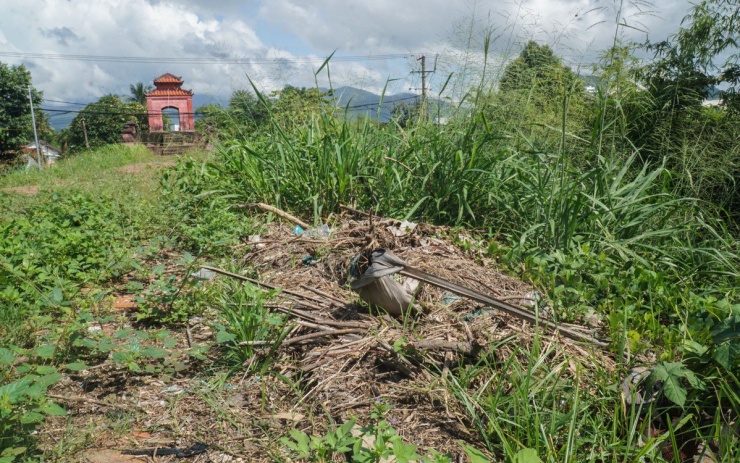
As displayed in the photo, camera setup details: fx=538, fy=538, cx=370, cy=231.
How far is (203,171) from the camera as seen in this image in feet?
15.5

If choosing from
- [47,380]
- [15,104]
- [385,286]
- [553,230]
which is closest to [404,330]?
[385,286]

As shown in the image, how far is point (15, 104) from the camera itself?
3912cm

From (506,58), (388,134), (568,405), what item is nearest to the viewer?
(568,405)

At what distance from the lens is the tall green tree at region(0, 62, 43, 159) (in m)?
37.6

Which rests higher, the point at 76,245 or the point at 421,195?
the point at 421,195

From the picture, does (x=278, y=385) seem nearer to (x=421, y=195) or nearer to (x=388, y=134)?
(x=421, y=195)

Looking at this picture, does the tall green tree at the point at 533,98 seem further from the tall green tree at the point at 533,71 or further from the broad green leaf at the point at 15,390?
the broad green leaf at the point at 15,390

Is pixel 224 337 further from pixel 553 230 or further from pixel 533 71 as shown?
pixel 533 71

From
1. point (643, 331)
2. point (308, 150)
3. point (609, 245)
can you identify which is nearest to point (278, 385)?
point (643, 331)

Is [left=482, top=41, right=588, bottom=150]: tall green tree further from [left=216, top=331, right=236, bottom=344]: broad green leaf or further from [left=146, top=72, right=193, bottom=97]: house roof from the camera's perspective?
[left=146, top=72, right=193, bottom=97]: house roof

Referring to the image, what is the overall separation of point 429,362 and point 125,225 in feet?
9.83

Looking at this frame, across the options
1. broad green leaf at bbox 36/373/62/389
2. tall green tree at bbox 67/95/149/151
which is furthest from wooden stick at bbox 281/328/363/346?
tall green tree at bbox 67/95/149/151

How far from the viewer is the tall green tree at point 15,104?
37.6m

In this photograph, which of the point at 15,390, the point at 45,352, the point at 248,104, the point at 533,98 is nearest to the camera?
the point at 15,390
